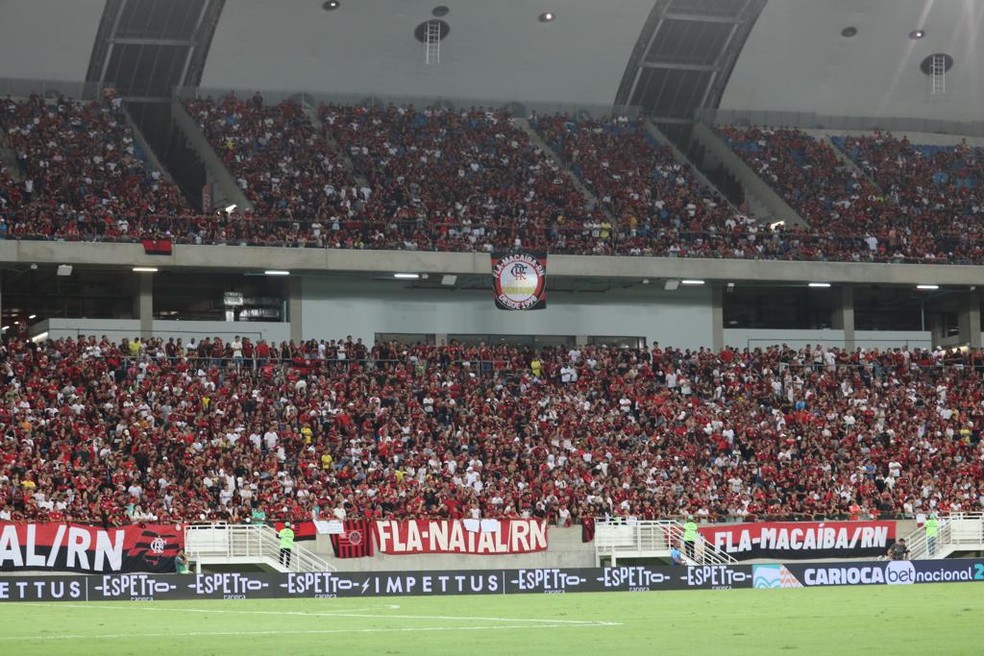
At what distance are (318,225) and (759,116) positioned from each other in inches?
977

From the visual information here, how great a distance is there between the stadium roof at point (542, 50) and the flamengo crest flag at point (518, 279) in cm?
1328

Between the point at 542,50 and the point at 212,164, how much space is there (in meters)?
15.6

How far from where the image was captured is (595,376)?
50.2 m

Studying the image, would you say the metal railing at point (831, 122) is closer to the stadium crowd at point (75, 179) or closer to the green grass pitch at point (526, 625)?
the stadium crowd at point (75, 179)

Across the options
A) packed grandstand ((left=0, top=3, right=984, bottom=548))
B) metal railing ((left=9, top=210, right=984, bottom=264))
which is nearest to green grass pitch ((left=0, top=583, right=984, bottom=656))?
packed grandstand ((left=0, top=3, right=984, bottom=548))

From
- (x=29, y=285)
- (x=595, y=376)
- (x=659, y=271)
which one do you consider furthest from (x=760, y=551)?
(x=29, y=285)

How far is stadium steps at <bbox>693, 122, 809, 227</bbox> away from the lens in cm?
5931

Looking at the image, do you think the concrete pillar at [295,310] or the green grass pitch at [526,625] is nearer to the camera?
the green grass pitch at [526,625]

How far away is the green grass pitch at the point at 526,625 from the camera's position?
17594mm

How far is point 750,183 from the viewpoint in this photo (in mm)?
61688

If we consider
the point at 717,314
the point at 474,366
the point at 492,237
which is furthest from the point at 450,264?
the point at 717,314

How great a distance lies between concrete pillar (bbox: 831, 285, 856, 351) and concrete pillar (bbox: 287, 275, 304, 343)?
20.7m

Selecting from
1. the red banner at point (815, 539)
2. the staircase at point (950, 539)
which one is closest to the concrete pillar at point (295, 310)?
the red banner at point (815, 539)

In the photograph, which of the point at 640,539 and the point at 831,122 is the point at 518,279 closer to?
the point at 640,539
